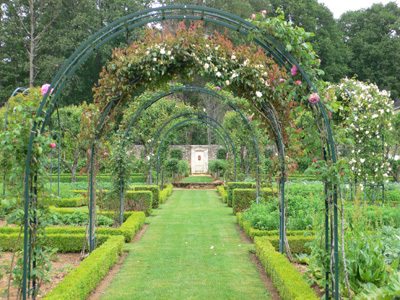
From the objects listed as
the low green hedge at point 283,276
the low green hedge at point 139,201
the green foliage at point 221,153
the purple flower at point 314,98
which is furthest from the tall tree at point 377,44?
the purple flower at point 314,98

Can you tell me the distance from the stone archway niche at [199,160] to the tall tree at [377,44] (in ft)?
45.7

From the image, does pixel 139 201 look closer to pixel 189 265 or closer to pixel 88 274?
pixel 189 265

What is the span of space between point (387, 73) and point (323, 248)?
106ft

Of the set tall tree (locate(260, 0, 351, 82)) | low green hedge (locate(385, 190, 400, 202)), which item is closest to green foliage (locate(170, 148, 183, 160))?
tall tree (locate(260, 0, 351, 82))

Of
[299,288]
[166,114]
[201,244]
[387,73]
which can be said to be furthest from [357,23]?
[299,288]

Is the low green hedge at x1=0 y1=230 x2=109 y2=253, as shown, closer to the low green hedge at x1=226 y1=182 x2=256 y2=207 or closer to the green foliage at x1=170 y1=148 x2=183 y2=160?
the low green hedge at x1=226 y1=182 x2=256 y2=207

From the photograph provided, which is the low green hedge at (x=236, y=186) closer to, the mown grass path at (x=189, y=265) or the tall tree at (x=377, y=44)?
the mown grass path at (x=189, y=265)

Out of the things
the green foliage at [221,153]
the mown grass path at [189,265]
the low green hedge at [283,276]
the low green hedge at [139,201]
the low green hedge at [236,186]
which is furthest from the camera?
the green foliage at [221,153]

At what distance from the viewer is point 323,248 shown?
365cm

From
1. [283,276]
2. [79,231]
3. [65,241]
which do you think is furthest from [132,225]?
[283,276]

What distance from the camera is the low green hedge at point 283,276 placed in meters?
3.55

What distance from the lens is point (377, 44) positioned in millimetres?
32156

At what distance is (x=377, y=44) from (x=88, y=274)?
34110 millimetres

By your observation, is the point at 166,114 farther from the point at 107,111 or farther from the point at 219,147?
the point at 219,147
